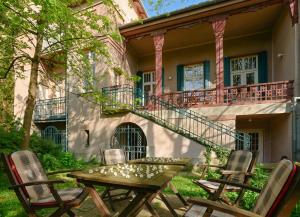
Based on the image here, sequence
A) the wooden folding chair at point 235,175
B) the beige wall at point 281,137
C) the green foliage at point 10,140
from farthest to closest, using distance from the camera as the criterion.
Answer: the beige wall at point 281,137
the green foliage at point 10,140
the wooden folding chair at point 235,175

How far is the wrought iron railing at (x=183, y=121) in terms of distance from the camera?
312 inches

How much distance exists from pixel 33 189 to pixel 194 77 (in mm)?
9814

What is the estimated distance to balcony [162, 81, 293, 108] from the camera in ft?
27.0

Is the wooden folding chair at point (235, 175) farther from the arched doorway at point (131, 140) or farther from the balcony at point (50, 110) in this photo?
the balcony at point (50, 110)

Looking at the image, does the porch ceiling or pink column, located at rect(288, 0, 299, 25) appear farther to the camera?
the porch ceiling

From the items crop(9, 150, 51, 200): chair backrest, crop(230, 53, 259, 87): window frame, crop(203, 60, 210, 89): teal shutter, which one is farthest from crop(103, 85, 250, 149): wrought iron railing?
crop(9, 150, 51, 200): chair backrest

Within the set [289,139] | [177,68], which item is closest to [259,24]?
[177,68]

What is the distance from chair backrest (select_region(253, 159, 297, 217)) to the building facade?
5.03 meters

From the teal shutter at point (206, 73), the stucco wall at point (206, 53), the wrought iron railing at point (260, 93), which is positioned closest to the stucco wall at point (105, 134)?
the wrought iron railing at point (260, 93)

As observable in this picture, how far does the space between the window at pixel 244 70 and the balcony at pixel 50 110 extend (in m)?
8.26

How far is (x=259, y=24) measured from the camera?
9.95 m

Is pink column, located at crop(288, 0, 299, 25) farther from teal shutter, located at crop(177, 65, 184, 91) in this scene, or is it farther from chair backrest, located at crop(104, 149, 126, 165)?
chair backrest, located at crop(104, 149, 126, 165)

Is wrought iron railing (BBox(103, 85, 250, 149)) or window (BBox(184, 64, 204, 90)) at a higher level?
window (BBox(184, 64, 204, 90))

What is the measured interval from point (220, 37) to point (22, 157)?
7.90 m
